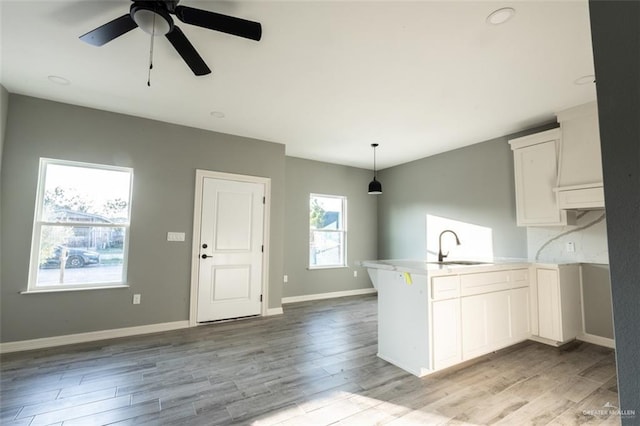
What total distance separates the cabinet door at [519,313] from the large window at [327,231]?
3.26 meters

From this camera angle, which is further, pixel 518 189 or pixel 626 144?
pixel 518 189

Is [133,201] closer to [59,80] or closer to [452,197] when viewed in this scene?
[59,80]

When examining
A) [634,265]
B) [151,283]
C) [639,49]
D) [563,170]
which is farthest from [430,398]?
[151,283]

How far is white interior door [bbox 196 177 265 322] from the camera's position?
13.4 ft

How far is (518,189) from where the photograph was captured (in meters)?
3.89

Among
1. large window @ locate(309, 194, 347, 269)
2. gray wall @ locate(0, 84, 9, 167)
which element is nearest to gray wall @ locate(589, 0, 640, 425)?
A: gray wall @ locate(0, 84, 9, 167)

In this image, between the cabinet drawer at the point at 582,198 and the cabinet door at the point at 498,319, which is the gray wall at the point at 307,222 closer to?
the cabinet door at the point at 498,319

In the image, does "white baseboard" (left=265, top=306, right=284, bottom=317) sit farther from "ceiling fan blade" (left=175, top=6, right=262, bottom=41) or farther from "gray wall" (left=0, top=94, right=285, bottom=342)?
"ceiling fan blade" (left=175, top=6, right=262, bottom=41)

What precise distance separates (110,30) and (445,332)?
131 inches

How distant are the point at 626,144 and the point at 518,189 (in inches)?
142

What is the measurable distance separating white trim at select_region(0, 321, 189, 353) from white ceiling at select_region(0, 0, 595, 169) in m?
2.65

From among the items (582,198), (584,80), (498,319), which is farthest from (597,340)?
(584,80)

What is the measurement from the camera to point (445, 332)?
8.48 feet

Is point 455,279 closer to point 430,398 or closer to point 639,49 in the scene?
point 430,398
